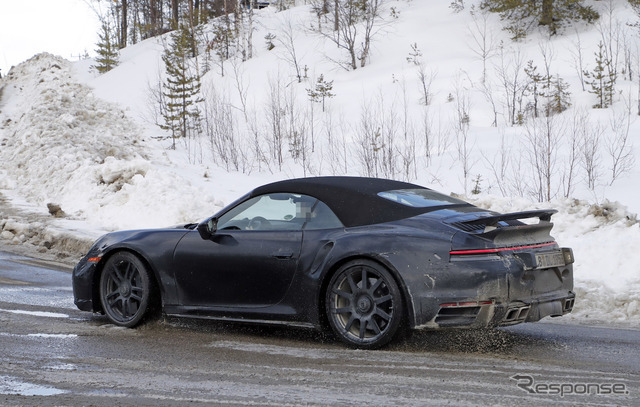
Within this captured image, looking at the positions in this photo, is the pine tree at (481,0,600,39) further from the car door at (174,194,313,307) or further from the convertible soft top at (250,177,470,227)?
the car door at (174,194,313,307)

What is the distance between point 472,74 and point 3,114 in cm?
2094

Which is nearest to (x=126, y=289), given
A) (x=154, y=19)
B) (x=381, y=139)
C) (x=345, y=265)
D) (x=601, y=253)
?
(x=345, y=265)

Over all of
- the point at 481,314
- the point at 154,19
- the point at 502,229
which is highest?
the point at 154,19

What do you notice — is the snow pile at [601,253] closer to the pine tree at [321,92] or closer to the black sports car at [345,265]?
the black sports car at [345,265]


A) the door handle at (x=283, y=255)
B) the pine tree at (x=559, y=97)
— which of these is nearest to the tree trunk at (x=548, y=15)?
the pine tree at (x=559, y=97)

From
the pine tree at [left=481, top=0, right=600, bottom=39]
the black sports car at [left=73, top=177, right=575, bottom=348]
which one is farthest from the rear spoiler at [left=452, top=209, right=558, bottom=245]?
the pine tree at [left=481, top=0, right=600, bottom=39]

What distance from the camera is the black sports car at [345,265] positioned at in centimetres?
523

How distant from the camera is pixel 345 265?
5.59 metres

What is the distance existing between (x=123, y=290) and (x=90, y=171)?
10860 millimetres

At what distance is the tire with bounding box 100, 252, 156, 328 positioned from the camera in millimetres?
6492

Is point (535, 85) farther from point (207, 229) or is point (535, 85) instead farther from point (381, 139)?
point (207, 229)

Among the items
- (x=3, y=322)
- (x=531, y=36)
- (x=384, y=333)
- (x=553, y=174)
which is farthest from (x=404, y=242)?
(x=531, y=36)

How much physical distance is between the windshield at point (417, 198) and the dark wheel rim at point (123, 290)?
7.28 feet

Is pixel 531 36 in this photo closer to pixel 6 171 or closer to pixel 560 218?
pixel 6 171
